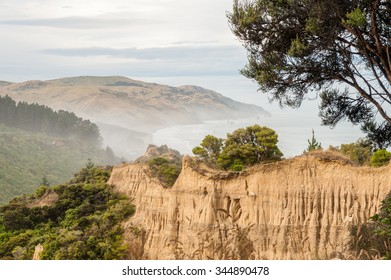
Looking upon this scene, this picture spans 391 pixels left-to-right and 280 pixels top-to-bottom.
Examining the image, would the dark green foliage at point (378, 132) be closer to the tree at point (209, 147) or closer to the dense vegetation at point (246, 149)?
the dense vegetation at point (246, 149)

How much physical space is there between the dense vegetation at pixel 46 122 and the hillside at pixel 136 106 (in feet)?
57.0

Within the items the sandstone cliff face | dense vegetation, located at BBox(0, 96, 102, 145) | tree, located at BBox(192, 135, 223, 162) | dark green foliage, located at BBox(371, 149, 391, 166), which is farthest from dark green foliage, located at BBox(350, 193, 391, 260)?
dense vegetation, located at BBox(0, 96, 102, 145)

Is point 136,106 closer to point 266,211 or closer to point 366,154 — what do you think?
point 366,154

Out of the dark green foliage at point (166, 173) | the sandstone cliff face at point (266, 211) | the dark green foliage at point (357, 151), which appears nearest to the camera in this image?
the sandstone cliff face at point (266, 211)

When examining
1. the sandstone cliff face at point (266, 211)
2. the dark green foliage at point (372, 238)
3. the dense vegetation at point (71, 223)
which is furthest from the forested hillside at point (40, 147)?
the dark green foliage at point (372, 238)

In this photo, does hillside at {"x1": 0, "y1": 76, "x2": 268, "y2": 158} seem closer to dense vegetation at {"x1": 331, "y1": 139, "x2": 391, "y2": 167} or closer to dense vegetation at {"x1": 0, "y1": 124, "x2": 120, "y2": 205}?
dense vegetation at {"x1": 0, "y1": 124, "x2": 120, "y2": 205}

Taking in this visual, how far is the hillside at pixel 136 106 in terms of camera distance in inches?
5319

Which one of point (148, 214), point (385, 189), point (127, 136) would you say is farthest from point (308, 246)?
point (127, 136)

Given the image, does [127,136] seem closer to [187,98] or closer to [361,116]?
[187,98]

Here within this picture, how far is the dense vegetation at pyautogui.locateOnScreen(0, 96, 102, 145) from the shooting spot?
122m

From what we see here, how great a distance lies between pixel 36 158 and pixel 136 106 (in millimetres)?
67721

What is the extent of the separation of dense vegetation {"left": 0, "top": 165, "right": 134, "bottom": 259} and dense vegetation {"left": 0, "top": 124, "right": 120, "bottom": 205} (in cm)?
3934

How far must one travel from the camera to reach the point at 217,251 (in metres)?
23.1

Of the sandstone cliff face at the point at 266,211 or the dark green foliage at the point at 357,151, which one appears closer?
the sandstone cliff face at the point at 266,211
